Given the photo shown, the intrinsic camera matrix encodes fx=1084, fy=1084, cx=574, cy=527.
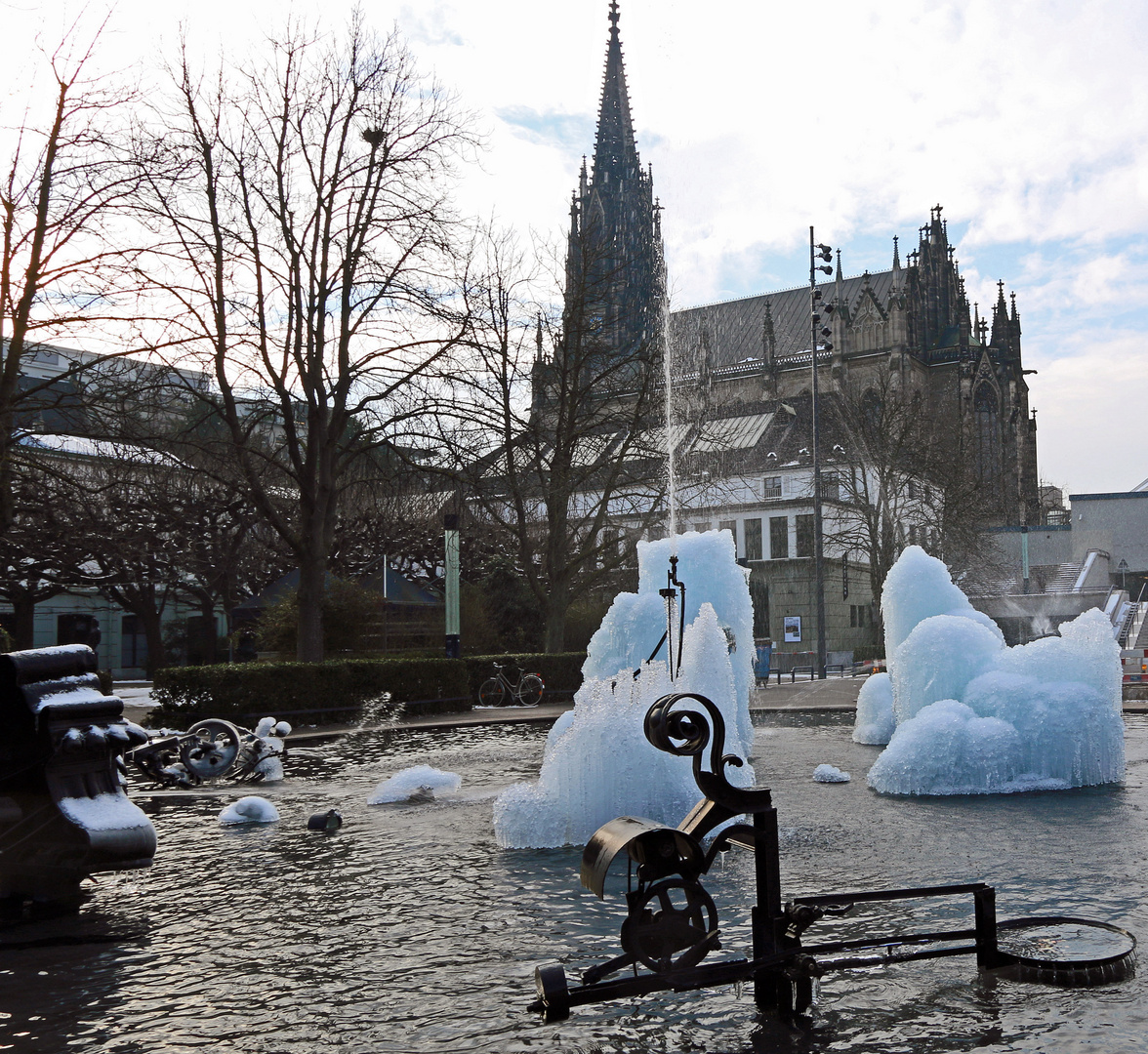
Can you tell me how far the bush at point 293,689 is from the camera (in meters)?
19.3

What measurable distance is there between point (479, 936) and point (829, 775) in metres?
6.95

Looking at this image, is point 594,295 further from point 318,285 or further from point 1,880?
point 1,880

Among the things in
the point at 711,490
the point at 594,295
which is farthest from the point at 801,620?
the point at 594,295

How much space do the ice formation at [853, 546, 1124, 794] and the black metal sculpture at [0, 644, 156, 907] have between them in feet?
24.0

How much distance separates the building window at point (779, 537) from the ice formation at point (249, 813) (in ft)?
179

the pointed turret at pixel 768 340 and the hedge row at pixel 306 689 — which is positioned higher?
the pointed turret at pixel 768 340

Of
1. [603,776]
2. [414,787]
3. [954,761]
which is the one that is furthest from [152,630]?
[603,776]

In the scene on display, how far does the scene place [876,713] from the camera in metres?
16.3

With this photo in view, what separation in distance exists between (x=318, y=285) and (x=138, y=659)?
35.4 metres

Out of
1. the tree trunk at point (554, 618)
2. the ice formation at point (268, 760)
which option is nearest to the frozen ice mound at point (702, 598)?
the ice formation at point (268, 760)

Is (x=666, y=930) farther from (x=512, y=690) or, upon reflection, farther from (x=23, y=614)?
(x=23, y=614)

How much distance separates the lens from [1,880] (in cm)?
675

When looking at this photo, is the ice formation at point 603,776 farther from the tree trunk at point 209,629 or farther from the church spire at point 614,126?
the church spire at point 614,126

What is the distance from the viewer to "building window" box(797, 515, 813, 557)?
200ft
